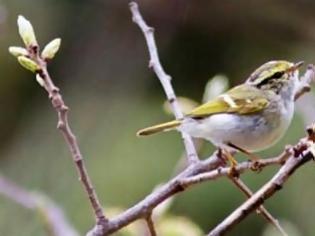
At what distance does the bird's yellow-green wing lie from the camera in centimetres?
86

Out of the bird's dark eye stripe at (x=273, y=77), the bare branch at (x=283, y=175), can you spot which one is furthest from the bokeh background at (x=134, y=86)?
the bare branch at (x=283, y=175)

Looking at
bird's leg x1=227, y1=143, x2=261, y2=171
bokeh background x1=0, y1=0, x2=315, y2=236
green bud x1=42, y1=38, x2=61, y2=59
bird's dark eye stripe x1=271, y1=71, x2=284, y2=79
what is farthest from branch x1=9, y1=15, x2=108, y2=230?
bokeh background x1=0, y1=0, x2=315, y2=236

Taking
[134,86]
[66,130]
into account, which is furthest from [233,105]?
[134,86]

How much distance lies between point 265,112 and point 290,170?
270mm

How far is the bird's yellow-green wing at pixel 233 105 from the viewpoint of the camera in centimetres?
86

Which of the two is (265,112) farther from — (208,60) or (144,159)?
(208,60)

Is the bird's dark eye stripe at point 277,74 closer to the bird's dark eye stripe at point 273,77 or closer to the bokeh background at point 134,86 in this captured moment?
the bird's dark eye stripe at point 273,77

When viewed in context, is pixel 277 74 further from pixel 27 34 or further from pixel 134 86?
pixel 134 86

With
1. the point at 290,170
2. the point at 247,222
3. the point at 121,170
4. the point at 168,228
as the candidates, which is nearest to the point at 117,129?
the point at 121,170

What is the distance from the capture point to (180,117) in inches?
32.6

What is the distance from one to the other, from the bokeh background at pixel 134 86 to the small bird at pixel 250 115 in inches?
31.2

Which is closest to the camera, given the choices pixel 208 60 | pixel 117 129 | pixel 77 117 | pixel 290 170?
pixel 290 170

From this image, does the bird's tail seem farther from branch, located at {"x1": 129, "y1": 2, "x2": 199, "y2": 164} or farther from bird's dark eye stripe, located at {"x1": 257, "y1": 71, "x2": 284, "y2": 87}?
bird's dark eye stripe, located at {"x1": 257, "y1": 71, "x2": 284, "y2": 87}

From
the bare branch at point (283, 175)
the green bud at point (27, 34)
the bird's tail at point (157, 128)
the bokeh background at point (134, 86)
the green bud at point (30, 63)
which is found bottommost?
the bare branch at point (283, 175)
